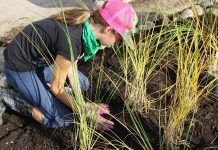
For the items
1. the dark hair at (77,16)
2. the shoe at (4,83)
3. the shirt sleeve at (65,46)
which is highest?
the dark hair at (77,16)

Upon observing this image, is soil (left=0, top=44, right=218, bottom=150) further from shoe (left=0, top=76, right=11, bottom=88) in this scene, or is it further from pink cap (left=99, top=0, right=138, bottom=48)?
pink cap (left=99, top=0, right=138, bottom=48)

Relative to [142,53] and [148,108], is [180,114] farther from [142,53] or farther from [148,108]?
[142,53]

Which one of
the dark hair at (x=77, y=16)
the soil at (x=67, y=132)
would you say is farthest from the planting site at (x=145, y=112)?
the dark hair at (x=77, y=16)

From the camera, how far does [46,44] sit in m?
2.54

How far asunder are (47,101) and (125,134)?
0.58 m

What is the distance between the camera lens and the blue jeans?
2.70 metres

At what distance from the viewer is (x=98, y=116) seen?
2541mm

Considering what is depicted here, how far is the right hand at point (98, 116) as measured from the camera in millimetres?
2468

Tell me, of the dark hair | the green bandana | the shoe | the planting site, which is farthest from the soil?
the dark hair

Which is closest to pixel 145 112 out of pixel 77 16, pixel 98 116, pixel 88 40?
pixel 98 116

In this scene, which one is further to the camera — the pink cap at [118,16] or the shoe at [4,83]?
the shoe at [4,83]

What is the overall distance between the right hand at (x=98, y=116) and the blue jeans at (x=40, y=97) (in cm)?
21

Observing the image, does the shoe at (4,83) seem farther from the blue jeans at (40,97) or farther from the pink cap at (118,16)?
the pink cap at (118,16)

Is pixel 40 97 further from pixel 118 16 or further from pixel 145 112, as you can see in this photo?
pixel 118 16
